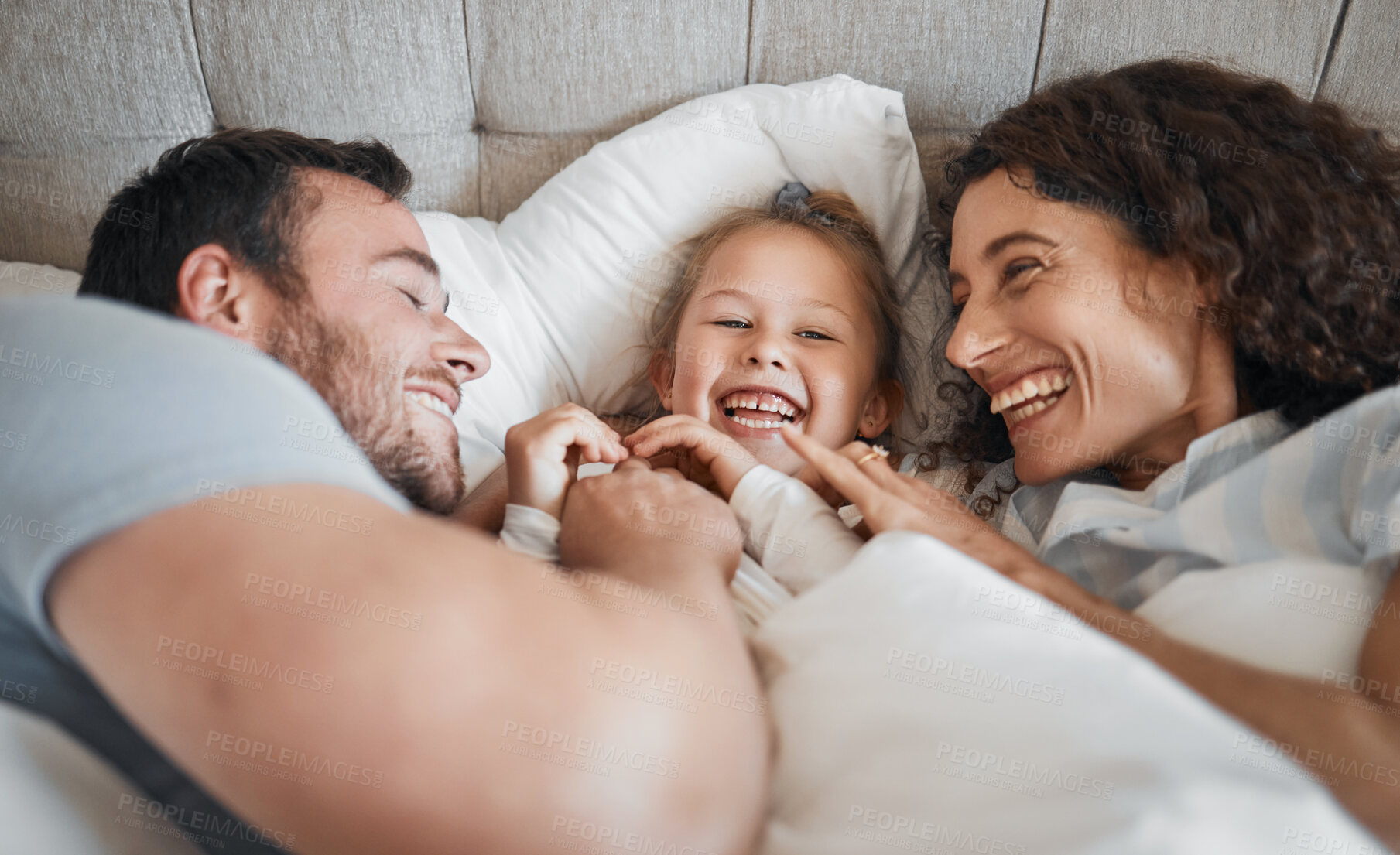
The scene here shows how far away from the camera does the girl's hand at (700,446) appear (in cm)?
96

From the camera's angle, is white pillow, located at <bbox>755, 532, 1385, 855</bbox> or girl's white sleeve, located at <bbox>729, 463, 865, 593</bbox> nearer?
white pillow, located at <bbox>755, 532, 1385, 855</bbox>

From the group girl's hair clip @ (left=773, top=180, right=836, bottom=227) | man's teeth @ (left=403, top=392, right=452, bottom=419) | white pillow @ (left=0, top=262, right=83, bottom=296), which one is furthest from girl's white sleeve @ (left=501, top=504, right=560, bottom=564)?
white pillow @ (left=0, top=262, right=83, bottom=296)

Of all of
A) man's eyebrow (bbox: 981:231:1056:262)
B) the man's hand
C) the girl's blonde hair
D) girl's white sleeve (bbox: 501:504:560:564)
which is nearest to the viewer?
the man's hand

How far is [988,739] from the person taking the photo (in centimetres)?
56

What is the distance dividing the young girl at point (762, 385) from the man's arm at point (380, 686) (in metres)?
0.28

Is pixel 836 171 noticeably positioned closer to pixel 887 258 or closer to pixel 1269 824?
pixel 887 258

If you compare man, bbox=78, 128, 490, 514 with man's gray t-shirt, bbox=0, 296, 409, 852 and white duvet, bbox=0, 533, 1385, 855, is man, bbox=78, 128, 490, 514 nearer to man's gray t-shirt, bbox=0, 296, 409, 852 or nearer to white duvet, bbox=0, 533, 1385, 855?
man's gray t-shirt, bbox=0, 296, 409, 852

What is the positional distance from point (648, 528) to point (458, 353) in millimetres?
325

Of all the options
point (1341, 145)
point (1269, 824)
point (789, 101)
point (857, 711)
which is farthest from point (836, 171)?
point (1269, 824)

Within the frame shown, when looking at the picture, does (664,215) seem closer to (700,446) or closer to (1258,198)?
(700,446)

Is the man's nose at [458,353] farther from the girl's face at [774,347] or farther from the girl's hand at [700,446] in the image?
the girl's face at [774,347]

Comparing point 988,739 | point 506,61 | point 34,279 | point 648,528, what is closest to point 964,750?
point 988,739

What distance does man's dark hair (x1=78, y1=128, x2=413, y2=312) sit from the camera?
756mm

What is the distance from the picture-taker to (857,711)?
0.61m
